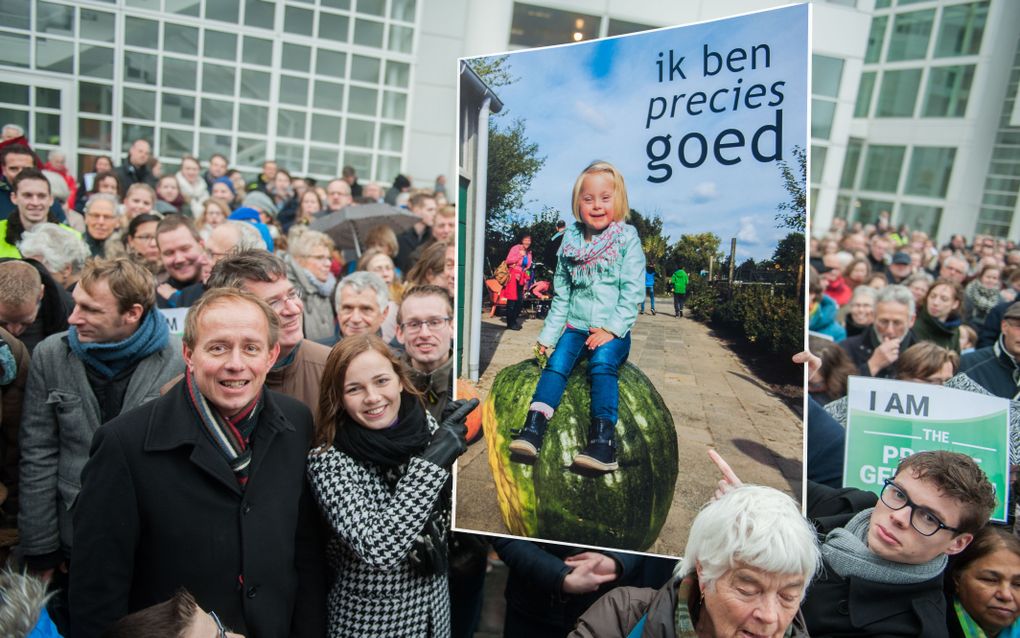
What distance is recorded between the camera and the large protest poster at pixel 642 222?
1.76 meters

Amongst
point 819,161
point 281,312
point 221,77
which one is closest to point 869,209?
point 819,161

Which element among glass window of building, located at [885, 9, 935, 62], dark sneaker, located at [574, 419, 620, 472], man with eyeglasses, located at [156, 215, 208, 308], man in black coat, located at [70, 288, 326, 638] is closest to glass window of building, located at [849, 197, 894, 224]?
glass window of building, located at [885, 9, 935, 62]

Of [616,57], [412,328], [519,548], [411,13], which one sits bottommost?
[519,548]

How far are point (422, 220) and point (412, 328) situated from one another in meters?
4.04

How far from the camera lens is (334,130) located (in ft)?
40.4

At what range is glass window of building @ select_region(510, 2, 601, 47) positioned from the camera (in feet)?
36.8

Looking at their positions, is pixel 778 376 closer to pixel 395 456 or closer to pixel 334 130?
pixel 395 456

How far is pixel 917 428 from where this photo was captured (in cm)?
258

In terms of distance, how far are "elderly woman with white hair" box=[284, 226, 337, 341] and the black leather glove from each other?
2174mm

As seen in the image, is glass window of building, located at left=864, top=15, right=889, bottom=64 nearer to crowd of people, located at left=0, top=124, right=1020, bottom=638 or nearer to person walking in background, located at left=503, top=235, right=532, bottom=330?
crowd of people, located at left=0, top=124, right=1020, bottom=638

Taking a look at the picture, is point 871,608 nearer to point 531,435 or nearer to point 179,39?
point 531,435

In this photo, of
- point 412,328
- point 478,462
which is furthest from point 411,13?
point 478,462

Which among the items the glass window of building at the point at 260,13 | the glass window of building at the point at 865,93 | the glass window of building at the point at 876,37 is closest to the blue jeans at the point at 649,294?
the glass window of building at the point at 260,13

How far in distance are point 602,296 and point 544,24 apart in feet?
34.9
